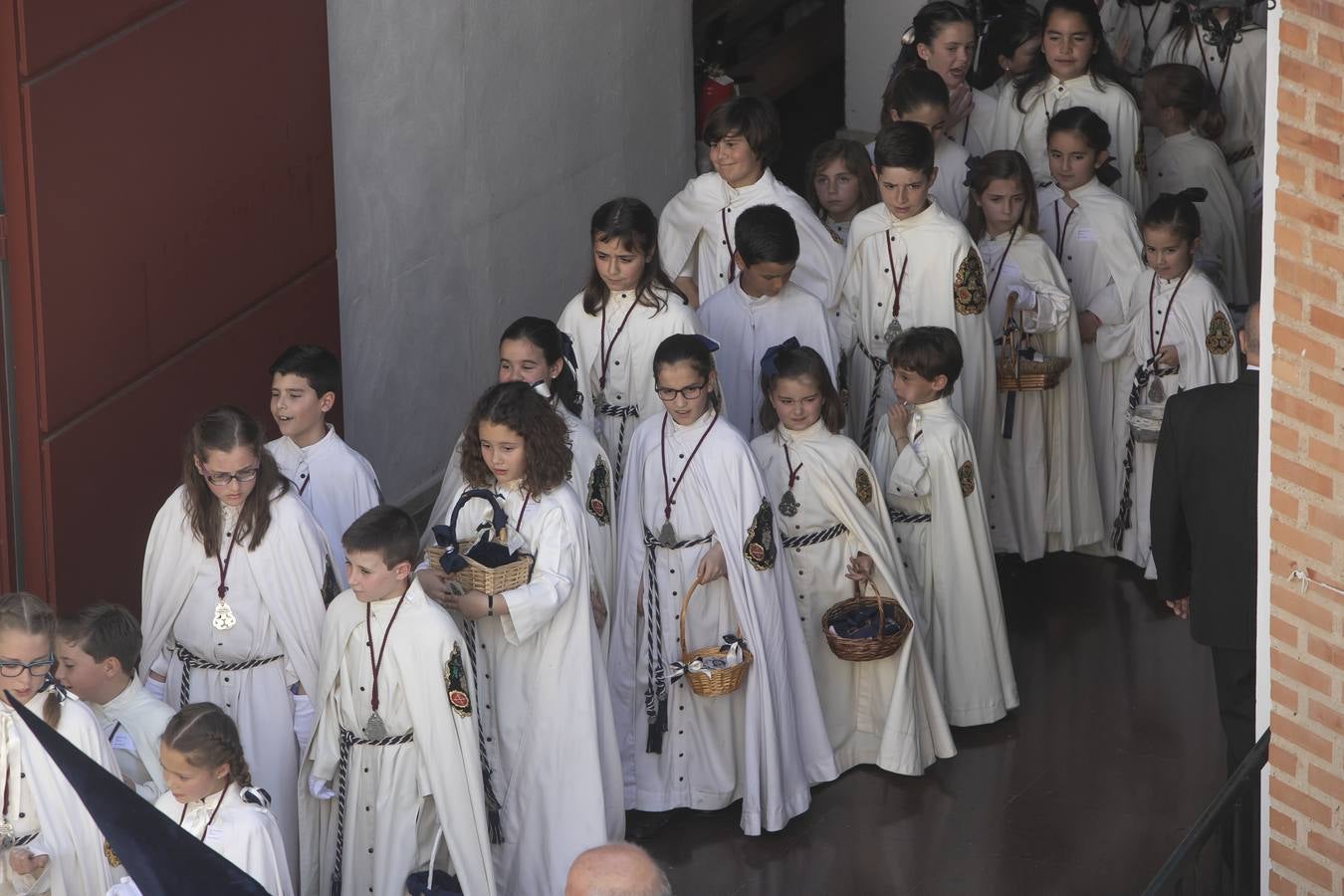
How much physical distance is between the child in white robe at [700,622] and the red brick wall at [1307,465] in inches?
85.9

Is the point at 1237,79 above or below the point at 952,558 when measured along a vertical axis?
above

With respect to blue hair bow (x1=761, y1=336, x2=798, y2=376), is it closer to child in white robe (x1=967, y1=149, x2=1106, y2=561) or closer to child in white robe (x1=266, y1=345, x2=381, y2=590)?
child in white robe (x1=266, y1=345, x2=381, y2=590)

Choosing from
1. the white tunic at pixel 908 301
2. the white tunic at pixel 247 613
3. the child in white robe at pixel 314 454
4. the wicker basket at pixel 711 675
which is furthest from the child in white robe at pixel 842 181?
the white tunic at pixel 247 613

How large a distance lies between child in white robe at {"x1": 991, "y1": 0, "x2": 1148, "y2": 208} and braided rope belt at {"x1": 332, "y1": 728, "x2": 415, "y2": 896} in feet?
16.8

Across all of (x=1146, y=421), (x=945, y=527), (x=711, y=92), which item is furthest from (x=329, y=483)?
(x=711, y=92)

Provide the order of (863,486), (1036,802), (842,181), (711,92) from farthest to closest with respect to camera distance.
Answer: (711,92) < (842,181) < (863,486) < (1036,802)

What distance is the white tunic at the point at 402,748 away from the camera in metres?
6.72

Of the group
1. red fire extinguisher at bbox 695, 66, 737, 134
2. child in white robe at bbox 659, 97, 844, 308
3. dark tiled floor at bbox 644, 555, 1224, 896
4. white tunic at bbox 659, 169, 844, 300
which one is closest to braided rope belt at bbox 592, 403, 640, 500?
child in white robe at bbox 659, 97, 844, 308

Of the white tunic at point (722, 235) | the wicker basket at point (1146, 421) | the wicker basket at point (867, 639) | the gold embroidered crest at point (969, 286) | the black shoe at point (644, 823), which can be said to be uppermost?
the white tunic at point (722, 235)

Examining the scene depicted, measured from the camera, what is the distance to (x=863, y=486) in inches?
319

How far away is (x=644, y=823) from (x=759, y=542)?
1111 millimetres

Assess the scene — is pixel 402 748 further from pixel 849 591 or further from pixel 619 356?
pixel 619 356

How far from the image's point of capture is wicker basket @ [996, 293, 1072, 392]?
9336 millimetres

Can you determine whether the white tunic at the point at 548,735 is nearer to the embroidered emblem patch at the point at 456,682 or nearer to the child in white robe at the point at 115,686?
the embroidered emblem patch at the point at 456,682
